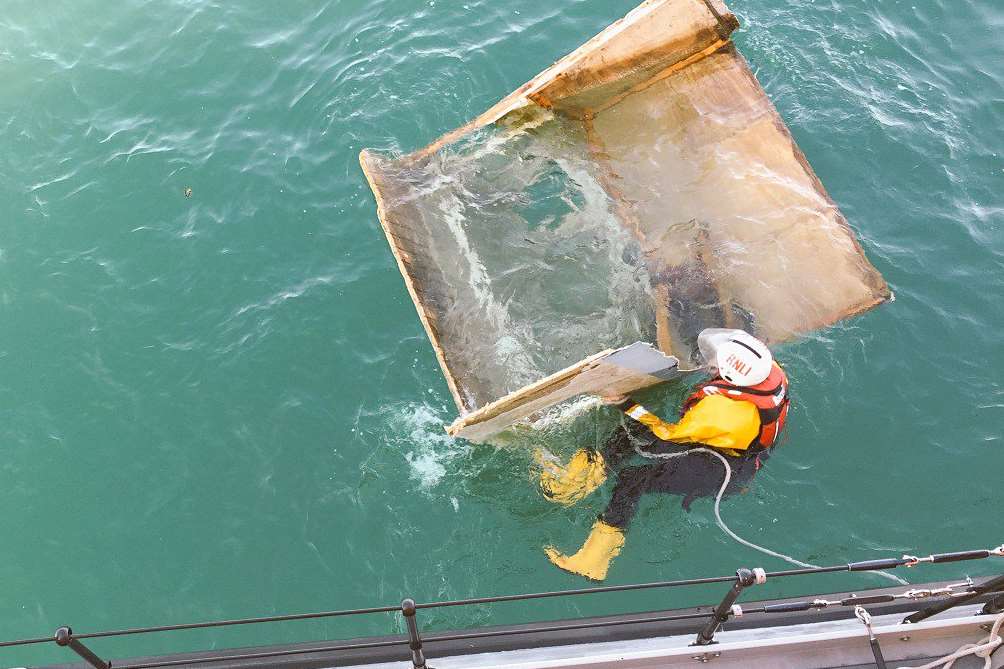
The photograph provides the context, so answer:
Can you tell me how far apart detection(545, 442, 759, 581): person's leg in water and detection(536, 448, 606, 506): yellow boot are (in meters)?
0.23

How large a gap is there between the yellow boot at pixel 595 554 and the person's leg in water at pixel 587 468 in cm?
37

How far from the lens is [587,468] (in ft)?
22.0

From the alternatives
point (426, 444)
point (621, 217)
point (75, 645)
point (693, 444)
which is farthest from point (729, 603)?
point (621, 217)

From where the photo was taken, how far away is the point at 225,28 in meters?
10.9

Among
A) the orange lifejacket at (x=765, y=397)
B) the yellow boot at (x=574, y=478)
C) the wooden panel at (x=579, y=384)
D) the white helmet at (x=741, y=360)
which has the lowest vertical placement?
the yellow boot at (x=574, y=478)

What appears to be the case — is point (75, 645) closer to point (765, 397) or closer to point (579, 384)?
point (579, 384)

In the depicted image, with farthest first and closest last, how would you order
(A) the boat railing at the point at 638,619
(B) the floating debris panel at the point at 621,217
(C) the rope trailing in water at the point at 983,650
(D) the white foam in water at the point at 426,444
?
(B) the floating debris panel at the point at 621,217, (D) the white foam in water at the point at 426,444, (C) the rope trailing in water at the point at 983,650, (A) the boat railing at the point at 638,619

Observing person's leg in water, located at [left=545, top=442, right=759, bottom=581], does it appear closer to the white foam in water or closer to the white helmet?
the white helmet

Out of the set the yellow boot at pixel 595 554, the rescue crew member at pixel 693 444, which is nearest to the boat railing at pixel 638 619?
the yellow boot at pixel 595 554

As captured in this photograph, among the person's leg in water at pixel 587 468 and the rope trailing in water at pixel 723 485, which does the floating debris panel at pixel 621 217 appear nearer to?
the person's leg in water at pixel 587 468

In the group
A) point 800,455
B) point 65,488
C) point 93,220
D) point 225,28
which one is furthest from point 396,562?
point 225,28

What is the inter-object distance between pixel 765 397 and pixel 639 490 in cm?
137

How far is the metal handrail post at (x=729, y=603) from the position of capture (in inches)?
143

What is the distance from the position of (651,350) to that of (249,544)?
3941 millimetres
